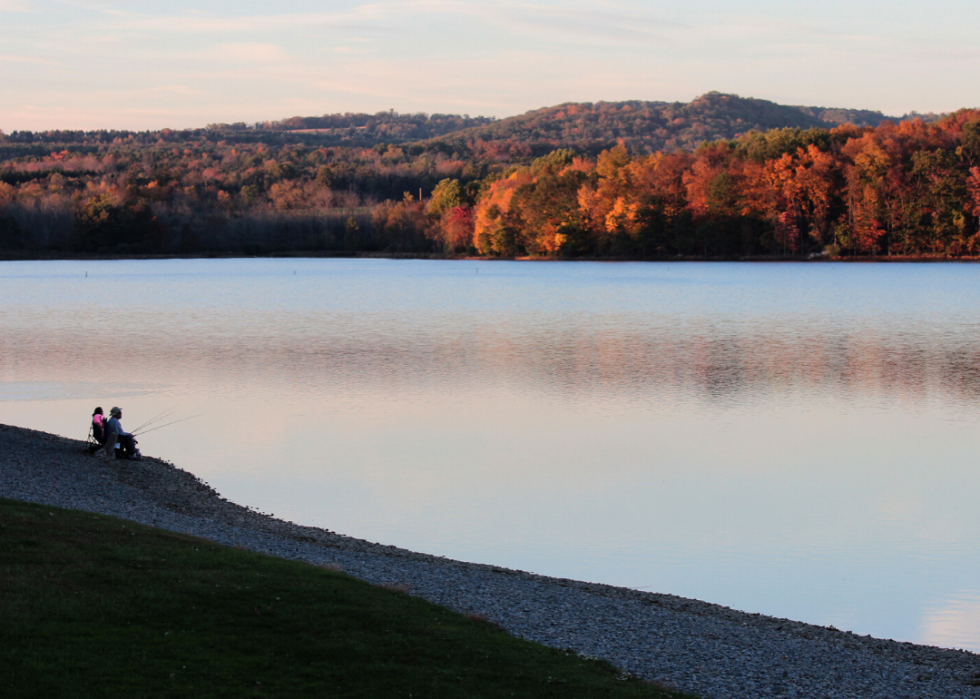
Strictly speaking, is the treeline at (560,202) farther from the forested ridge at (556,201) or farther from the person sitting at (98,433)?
the person sitting at (98,433)

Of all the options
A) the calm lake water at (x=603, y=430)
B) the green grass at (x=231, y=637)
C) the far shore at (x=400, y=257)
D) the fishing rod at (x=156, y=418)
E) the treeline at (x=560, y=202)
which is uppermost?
the treeline at (x=560, y=202)

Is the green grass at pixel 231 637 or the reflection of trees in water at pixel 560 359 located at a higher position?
the green grass at pixel 231 637

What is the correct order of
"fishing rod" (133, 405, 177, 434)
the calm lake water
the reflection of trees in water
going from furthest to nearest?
the reflection of trees in water, "fishing rod" (133, 405, 177, 434), the calm lake water

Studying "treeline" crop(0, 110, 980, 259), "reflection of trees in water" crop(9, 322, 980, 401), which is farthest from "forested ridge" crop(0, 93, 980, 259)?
"reflection of trees in water" crop(9, 322, 980, 401)

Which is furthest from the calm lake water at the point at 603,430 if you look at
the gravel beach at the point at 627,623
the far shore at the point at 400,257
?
the far shore at the point at 400,257

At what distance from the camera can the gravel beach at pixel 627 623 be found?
24.7 ft

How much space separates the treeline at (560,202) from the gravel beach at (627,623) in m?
85.4

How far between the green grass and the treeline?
290 feet

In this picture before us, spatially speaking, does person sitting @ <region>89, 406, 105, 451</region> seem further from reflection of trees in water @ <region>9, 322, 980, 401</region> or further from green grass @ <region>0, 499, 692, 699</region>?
reflection of trees in water @ <region>9, 322, 980, 401</region>

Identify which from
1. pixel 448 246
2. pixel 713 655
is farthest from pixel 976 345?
pixel 448 246

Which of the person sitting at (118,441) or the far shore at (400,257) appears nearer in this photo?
the person sitting at (118,441)

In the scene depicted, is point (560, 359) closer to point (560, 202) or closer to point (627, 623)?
point (627, 623)

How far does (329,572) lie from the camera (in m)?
9.21

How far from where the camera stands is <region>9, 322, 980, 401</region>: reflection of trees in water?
2634 centimetres
